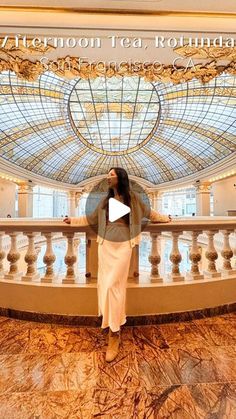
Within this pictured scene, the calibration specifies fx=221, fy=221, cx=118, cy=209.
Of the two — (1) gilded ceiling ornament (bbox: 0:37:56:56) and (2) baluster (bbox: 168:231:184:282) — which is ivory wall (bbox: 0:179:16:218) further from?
(2) baluster (bbox: 168:231:184:282)

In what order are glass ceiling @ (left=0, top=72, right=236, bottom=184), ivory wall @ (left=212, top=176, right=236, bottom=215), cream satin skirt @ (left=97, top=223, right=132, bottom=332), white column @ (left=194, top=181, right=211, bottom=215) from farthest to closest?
white column @ (left=194, top=181, right=211, bottom=215) < ivory wall @ (left=212, top=176, right=236, bottom=215) < glass ceiling @ (left=0, top=72, right=236, bottom=184) < cream satin skirt @ (left=97, top=223, right=132, bottom=332)

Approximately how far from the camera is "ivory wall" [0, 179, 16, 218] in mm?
16594

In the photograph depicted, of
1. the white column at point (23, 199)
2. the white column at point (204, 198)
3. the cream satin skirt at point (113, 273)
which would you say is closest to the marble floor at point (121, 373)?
the cream satin skirt at point (113, 273)

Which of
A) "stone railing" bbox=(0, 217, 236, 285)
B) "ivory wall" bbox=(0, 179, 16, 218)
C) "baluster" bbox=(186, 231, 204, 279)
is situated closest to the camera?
"stone railing" bbox=(0, 217, 236, 285)

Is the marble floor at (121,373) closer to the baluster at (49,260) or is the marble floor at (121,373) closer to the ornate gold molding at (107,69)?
the baluster at (49,260)

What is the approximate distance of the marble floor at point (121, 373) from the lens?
51.6 inches

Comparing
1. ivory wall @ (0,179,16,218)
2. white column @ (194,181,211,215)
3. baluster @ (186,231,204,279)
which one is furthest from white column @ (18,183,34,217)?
baluster @ (186,231,204,279)

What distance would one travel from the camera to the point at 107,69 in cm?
312

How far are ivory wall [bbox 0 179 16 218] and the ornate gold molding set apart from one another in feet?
50.2

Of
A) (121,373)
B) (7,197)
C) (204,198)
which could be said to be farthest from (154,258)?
(204,198)

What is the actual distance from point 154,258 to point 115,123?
15446mm

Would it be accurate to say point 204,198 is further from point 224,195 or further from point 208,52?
point 208,52

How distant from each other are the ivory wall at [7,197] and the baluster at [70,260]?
53.5 ft

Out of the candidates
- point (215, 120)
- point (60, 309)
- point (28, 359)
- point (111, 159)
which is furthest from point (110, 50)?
point (111, 159)
